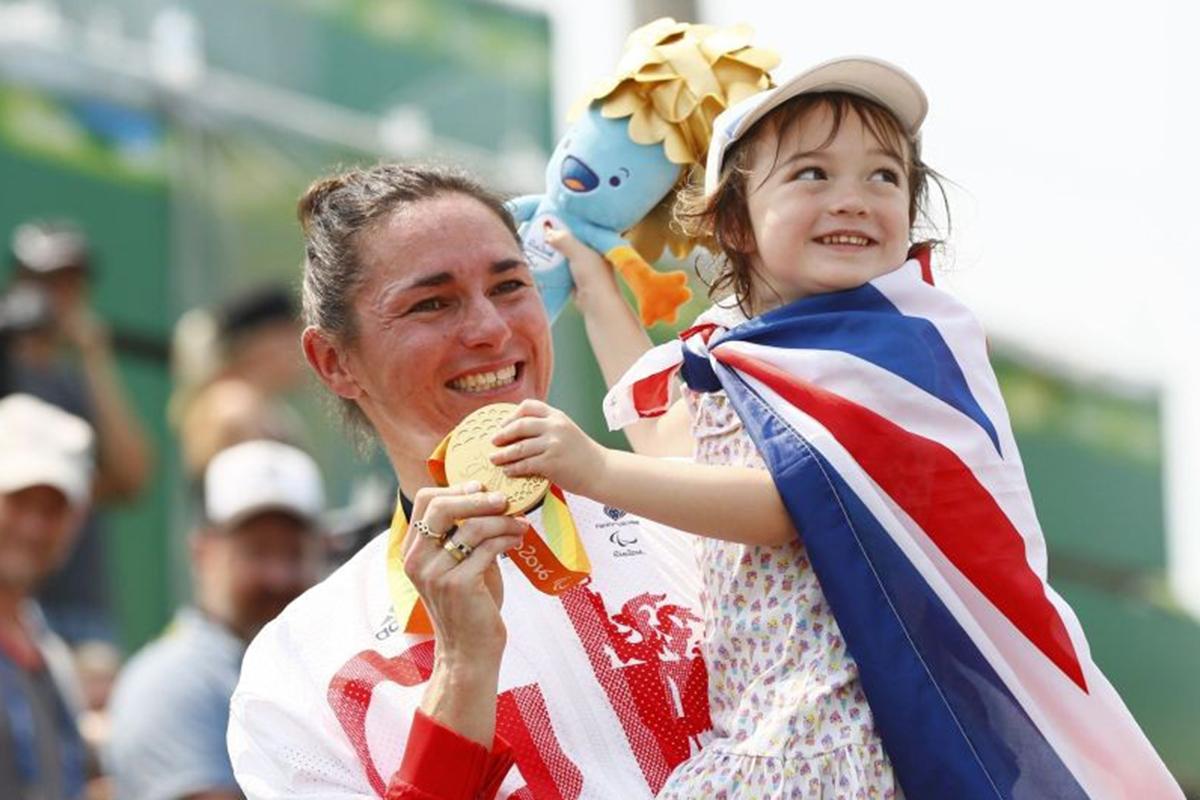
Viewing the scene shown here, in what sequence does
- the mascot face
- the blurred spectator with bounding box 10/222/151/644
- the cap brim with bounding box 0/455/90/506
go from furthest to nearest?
1. the blurred spectator with bounding box 10/222/151/644
2. the cap brim with bounding box 0/455/90/506
3. the mascot face

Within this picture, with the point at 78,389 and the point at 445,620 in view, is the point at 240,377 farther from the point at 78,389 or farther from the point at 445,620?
the point at 445,620

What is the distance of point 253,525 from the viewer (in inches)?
229

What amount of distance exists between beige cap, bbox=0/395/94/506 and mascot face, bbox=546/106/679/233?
94.0 inches

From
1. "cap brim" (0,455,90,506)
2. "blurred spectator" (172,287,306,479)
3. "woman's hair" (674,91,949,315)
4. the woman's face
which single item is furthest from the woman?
"blurred spectator" (172,287,306,479)

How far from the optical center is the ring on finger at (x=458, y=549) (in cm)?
→ 296

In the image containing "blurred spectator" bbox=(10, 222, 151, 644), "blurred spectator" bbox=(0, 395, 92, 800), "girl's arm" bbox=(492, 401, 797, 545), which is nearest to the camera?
"girl's arm" bbox=(492, 401, 797, 545)

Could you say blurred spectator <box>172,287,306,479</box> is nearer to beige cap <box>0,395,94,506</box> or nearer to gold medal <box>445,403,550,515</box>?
beige cap <box>0,395,94,506</box>

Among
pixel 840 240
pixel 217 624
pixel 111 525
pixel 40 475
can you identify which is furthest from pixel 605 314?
pixel 111 525

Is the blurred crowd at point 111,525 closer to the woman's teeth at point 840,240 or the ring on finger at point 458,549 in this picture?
the ring on finger at point 458,549

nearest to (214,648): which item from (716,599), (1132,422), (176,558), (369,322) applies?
(176,558)

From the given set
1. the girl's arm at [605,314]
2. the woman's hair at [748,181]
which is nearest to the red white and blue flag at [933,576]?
the woman's hair at [748,181]

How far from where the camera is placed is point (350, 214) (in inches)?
138

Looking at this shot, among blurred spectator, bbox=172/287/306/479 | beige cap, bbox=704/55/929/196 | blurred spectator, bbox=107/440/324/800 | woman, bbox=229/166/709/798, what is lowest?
blurred spectator, bbox=107/440/324/800

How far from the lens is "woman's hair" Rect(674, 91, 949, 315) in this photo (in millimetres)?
3092
